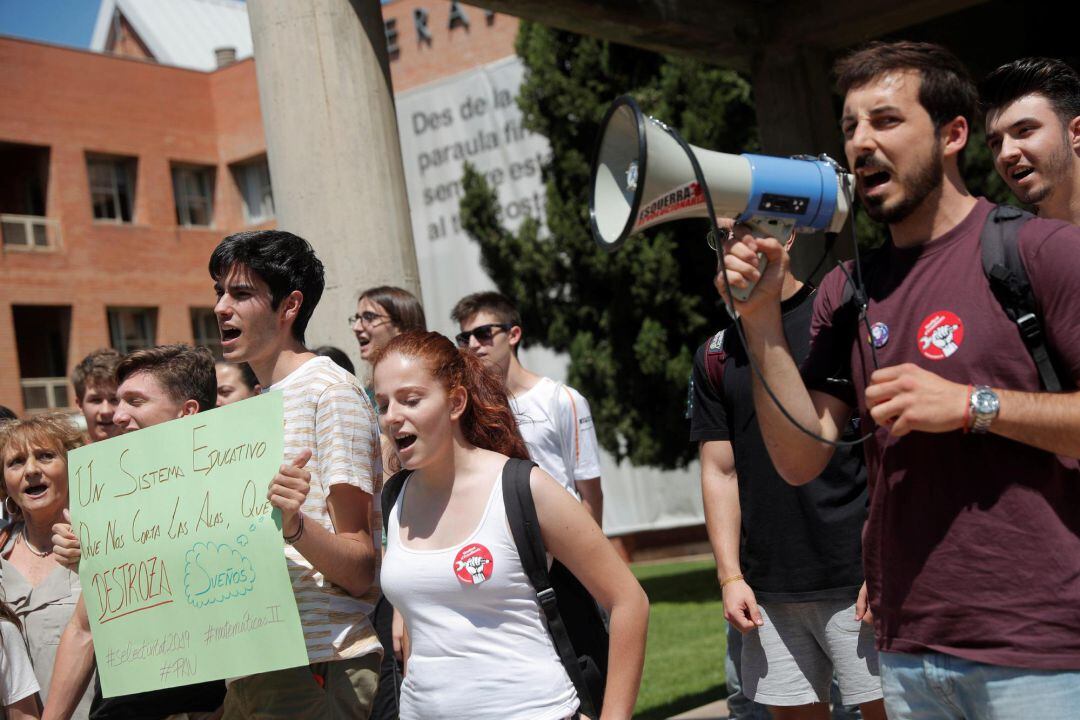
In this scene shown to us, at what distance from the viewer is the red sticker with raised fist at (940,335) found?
2.31 m

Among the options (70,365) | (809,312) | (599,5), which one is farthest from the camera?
(70,365)

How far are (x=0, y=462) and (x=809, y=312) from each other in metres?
2.88

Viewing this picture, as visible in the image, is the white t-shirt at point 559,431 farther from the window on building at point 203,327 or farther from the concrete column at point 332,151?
the window on building at point 203,327

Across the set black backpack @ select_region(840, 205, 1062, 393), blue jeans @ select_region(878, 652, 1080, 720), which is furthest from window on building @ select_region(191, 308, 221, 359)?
black backpack @ select_region(840, 205, 1062, 393)

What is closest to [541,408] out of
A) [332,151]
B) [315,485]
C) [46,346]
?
[332,151]

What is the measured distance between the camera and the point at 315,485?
3.22 metres

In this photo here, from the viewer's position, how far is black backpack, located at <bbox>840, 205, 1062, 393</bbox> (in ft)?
7.36

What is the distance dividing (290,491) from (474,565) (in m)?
0.49

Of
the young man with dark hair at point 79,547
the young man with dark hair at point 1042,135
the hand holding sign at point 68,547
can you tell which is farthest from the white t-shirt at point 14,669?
the young man with dark hair at point 1042,135

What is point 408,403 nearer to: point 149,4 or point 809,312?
point 809,312

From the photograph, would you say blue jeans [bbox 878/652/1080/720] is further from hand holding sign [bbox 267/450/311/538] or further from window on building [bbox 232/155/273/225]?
window on building [bbox 232/155/273/225]

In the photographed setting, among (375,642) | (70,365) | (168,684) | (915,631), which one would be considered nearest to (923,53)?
(915,631)

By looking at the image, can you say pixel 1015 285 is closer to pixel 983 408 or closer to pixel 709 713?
pixel 983 408

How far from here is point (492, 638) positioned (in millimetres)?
2885
